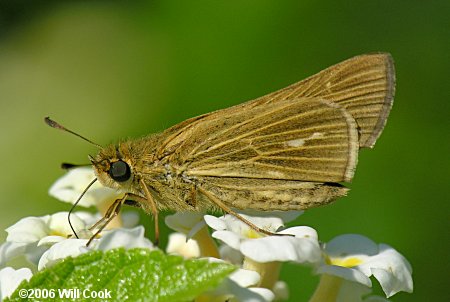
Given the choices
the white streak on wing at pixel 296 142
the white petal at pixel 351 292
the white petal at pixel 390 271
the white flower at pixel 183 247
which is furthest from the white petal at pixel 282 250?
the white flower at pixel 183 247

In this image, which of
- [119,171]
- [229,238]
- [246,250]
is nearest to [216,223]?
[229,238]

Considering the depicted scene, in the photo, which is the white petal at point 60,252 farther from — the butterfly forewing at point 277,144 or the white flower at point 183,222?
the butterfly forewing at point 277,144

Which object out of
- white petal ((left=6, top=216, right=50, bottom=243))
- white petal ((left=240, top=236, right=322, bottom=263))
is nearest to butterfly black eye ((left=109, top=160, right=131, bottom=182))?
white petal ((left=6, top=216, right=50, bottom=243))

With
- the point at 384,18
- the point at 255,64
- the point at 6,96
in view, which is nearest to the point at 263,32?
the point at 255,64

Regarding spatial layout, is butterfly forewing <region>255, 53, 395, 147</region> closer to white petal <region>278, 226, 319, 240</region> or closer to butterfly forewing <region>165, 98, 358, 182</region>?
butterfly forewing <region>165, 98, 358, 182</region>

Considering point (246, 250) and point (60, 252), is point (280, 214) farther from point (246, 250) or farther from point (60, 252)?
point (60, 252)
